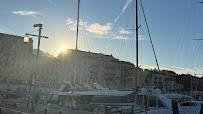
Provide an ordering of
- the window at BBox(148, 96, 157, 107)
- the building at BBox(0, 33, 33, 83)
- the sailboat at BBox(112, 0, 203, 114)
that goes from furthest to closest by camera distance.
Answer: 1. the building at BBox(0, 33, 33, 83)
2. the window at BBox(148, 96, 157, 107)
3. the sailboat at BBox(112, 0, 203, 114)

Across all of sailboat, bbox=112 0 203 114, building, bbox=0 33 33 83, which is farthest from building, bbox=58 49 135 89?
sailboat, bbox=112 0 203 114

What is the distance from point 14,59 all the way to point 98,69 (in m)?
32.4

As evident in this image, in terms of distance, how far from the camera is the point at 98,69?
7525cm

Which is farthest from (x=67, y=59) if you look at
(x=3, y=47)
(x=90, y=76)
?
(x=3, y=47)

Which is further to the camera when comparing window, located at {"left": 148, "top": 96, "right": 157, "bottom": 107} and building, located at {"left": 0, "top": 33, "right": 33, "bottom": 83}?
building, located at {"left": 0, "top": 33, "right": 33, "bottom": 83}

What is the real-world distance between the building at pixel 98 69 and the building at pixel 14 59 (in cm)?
1401

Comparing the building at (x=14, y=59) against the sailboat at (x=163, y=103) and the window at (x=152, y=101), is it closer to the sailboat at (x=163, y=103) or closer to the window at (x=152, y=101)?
the sailboat at (x=163, y=103)

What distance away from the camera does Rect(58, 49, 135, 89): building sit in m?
71.8

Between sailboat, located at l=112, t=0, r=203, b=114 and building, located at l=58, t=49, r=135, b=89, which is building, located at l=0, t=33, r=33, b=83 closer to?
building, located at l=58, t=49, r=135, b=89

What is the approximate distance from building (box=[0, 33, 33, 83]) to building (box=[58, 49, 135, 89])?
1401cm

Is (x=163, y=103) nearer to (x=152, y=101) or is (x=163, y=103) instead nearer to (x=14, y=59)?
(x=152, y=101)

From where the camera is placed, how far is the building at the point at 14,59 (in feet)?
242

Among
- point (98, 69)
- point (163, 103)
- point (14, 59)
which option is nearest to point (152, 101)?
point (163, 103)

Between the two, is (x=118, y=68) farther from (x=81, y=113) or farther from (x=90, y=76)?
(x=81, y=113)
